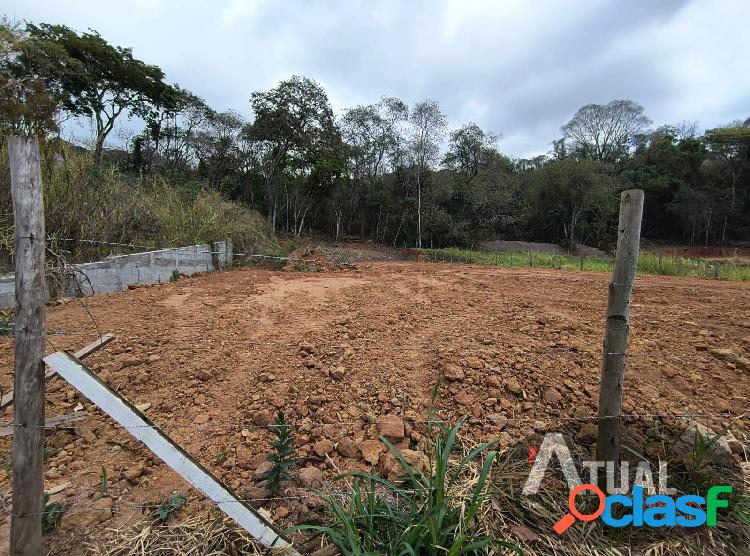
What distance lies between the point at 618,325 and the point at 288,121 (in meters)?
16.4

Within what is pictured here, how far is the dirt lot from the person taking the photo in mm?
1860

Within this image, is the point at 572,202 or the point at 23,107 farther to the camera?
the point at 572,202

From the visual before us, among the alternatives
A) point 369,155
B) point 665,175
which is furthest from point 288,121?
point 665,175

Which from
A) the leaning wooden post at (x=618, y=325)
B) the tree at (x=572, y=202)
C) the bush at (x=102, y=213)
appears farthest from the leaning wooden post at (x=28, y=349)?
the tree at (x=572, y=202)

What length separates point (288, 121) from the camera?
51.4 ft

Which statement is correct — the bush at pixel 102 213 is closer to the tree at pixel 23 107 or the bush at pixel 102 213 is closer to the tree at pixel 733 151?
the tree at pixel 23 107

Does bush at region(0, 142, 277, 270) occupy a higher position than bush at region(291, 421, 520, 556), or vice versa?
bush at region(0, 142, 277, 270)

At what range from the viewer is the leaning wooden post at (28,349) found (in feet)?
3.99

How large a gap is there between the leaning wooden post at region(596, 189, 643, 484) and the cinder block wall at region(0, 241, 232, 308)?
4.90 m

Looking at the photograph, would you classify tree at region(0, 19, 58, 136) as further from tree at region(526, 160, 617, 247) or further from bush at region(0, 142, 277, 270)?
tree at region(526, 160, 617, 247)

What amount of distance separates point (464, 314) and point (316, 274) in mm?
4313

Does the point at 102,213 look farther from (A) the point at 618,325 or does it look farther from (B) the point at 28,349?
(A) the point at 618,325

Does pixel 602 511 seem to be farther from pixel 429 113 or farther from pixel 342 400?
pixel 429 113

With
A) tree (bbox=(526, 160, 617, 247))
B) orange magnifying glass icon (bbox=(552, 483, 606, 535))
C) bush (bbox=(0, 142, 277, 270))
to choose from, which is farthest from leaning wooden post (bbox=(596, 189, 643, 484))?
tree (bbox=(526, 160, 617, 247))
